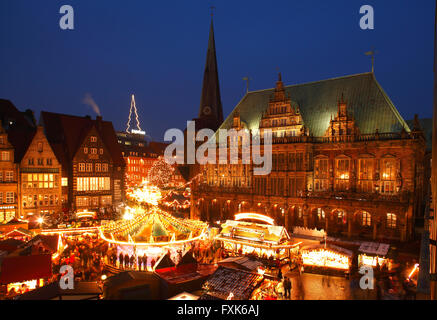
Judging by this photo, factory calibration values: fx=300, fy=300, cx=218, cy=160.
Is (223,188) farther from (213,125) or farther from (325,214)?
(213,125)

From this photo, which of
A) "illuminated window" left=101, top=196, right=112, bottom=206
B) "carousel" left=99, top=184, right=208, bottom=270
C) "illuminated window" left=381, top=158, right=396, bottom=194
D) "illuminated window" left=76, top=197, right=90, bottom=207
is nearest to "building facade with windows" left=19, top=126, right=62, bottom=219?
"illuminated window" left=76, top=197, right=90, bottom=207

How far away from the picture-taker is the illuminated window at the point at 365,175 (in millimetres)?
28438

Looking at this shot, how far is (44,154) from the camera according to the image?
3616 cm

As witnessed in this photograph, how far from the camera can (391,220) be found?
27.1m

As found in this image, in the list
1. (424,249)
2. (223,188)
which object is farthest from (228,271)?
(223,188)

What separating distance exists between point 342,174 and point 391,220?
5915 millimetres

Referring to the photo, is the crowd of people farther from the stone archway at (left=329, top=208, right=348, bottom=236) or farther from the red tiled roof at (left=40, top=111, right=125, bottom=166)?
the stone archway at (left=329, top=208, right=348, bottom=236)

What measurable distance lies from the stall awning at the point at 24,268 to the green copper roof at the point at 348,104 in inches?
1064

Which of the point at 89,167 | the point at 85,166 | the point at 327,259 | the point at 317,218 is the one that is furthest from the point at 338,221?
the point at 85,166

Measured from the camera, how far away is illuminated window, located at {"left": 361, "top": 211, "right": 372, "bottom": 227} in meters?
28.5

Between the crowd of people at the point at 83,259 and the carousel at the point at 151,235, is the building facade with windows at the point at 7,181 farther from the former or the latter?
the carousel at the point at 151,235

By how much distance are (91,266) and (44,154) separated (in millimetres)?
23576

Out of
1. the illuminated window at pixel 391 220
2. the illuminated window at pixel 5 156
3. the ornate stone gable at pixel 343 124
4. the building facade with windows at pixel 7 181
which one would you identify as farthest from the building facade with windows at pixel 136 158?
the illuminated window at pixel 391 220

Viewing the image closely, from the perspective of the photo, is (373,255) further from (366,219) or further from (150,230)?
(150,230)
